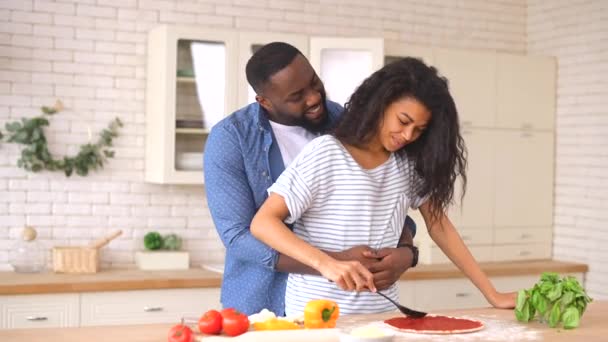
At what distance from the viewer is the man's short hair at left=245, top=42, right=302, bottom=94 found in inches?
128

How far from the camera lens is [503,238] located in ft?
20.9

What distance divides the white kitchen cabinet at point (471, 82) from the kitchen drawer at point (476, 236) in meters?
0.68

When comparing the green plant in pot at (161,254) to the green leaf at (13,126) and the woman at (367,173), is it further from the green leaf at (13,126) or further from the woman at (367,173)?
the woman at (367,173)

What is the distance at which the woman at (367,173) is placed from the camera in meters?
3.07

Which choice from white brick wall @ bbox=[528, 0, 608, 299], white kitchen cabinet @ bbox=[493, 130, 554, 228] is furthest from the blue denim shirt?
white brick wall @ bbox=[528, 0, 608, 299]

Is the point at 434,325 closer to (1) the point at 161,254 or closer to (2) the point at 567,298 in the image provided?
(2) the point at 567,298

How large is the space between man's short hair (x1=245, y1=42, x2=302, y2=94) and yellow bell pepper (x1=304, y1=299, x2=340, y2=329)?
2.87 ft

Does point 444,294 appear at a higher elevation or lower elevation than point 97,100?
lower

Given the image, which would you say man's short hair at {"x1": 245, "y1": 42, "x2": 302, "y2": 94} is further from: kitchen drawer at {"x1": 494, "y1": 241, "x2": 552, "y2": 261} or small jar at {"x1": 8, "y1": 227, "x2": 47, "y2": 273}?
kitchen drawer at {"x1": 494, "y1": 241, "x2": 552, "y2": 261}

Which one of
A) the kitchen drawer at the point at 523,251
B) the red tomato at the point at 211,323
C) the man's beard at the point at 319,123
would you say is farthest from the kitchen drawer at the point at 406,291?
the red tomato at the point at 211,323

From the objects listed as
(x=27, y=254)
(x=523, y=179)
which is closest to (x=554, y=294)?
(x=27, y=254)

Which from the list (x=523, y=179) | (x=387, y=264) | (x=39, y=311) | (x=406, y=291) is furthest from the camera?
(x=523, y=179)

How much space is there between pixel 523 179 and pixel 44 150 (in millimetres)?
3132

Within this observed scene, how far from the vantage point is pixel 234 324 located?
2.62 metres
